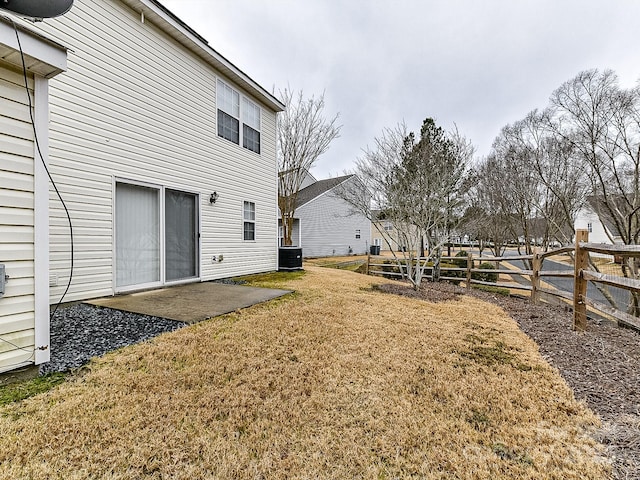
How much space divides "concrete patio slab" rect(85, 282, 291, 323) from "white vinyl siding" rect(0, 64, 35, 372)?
1.63 meters

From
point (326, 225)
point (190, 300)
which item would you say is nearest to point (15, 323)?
point (190, 300)

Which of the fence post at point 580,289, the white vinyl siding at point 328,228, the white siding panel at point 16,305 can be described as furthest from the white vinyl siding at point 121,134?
the white vinyl siding at point 328,228

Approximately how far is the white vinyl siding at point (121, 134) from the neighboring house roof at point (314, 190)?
10521 millimetres

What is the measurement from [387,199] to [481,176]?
5.08 meters

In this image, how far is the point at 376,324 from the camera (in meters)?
4.20

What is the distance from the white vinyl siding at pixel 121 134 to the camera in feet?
15.1

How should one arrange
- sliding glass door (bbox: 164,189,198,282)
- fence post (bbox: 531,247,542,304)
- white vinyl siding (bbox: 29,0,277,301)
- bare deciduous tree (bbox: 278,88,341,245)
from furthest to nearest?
1. bare deciduous tree (bbox: 278,88,341,245)
2. fence post (bbox: 531,247,542,304)
3. sliding glass door (bbox: 164,189,198,282)
4. white vinyl siding (bbox: 29,0,277,301)

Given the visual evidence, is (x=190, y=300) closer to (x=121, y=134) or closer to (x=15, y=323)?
(x=15, y=323)

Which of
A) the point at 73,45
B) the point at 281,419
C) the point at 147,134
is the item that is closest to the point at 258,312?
the point at 281,419

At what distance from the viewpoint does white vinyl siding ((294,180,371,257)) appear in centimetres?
1803

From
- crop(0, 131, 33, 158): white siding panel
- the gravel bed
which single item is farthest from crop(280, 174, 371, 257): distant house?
crop(0, 131, 33, 158): white siding panel

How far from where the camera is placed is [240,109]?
8.11 metres

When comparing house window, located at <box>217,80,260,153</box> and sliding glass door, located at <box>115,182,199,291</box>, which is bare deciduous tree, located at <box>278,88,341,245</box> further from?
sliding glass door, located at <box>115,182,199,291</box>

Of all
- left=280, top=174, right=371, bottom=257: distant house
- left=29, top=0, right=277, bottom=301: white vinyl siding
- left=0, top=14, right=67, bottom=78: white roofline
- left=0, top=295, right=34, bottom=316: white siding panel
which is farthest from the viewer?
left=280, top=174, right=371, bottom=257: distant house
